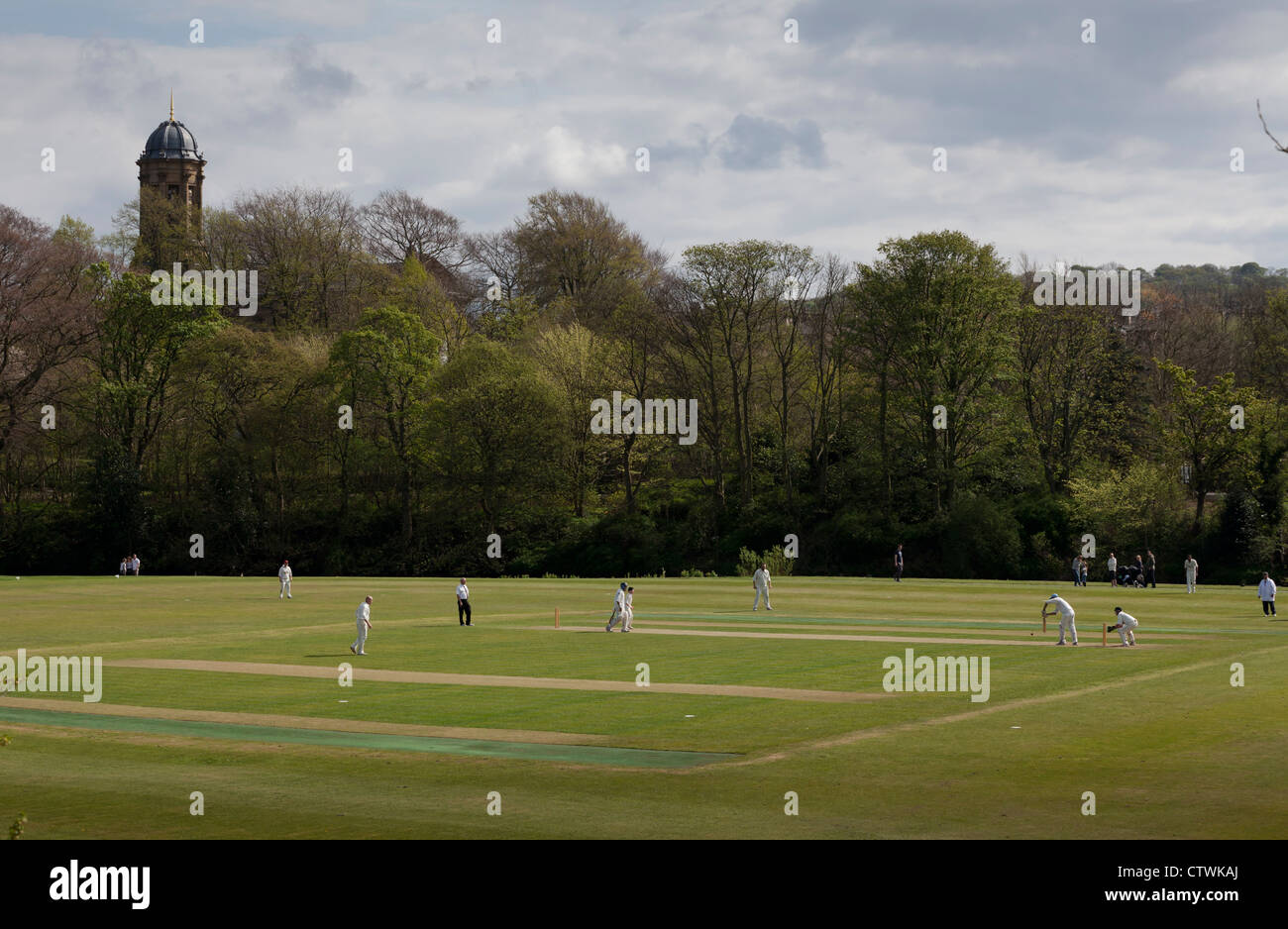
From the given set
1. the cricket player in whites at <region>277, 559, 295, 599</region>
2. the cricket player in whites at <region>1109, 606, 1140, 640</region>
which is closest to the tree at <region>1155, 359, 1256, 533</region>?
the cricket player in whites at <region>1109, 606, 1140, 640</region>

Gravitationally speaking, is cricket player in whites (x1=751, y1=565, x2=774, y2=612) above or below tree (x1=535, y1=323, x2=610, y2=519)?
below

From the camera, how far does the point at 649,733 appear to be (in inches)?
897

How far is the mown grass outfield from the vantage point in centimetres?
1573

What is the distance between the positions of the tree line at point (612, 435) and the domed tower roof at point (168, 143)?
38.1m

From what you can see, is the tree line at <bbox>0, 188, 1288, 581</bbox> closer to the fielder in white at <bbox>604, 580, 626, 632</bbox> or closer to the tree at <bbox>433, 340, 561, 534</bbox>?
the tree at <bbox>433, 340, 561, 534</bbox>

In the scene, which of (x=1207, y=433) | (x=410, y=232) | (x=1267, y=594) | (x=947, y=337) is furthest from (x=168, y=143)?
(x=1267, y=594)

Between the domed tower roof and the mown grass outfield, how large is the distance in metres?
97.5

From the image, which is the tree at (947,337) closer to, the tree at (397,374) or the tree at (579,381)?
the tree at (579,381)

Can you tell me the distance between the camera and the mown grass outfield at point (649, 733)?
1573 centimetres
